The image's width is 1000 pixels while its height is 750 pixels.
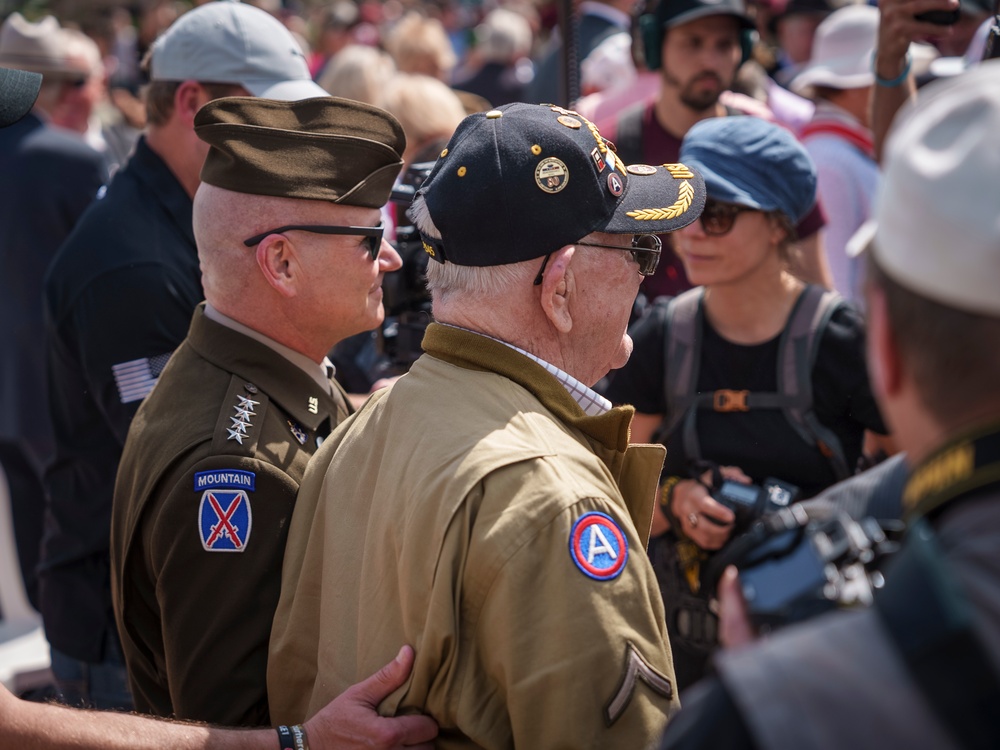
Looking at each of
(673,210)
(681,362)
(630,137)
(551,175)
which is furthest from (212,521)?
(630,137)

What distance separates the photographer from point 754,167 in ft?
11.3

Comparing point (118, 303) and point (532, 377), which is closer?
point (532, 377)

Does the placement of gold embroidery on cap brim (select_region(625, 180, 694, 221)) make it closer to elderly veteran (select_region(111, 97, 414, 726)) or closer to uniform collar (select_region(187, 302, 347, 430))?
elderly veteran (select_region(111, 97, 414, 726))

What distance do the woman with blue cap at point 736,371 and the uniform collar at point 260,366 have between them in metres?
1.12

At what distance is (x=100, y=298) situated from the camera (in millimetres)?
3248

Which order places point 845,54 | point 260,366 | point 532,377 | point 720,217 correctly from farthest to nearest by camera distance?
point 845,54 → point 720,217 → point 260,366 → point 532,377

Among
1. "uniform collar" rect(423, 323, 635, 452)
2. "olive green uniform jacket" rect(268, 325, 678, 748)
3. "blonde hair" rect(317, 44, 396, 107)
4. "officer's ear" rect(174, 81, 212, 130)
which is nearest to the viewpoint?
"olive green uniform jacket" rect(268, 325, 678, 748)

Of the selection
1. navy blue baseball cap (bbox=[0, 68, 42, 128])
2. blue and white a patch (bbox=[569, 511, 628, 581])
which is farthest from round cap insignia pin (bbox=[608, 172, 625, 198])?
navy blue baseball cap (bbox=[0, 68, 42, 128])

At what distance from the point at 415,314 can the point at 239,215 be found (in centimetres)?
83

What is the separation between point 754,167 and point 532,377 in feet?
5.35

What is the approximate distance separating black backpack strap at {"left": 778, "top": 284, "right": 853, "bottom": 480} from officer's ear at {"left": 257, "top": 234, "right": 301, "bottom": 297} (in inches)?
55.3

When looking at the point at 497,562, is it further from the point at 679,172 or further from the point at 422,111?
the point at 422,111

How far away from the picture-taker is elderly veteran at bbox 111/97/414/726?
233cm

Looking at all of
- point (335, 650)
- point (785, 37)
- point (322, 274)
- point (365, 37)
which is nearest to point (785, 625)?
point (335, 650)
